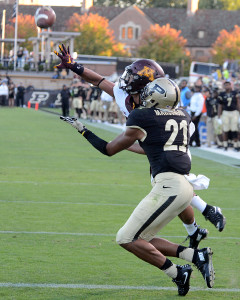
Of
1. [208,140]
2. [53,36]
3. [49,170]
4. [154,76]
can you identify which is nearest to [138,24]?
[53,36]

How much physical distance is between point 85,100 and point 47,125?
9.50 metres

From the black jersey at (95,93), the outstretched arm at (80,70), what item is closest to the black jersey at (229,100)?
the outstretched arm at (80,70)

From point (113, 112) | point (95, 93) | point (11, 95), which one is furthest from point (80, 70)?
point (11, 95)

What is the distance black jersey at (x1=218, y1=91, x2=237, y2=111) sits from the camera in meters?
20.1

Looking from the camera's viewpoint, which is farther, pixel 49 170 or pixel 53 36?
Result: pixel 53 36

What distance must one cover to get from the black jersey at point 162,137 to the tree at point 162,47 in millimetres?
72915

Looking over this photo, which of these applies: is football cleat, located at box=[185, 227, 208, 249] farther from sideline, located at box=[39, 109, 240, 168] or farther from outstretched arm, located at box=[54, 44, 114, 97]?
sideline, located at box=[39, 109, 240, 168]

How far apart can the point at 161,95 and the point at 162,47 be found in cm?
7455

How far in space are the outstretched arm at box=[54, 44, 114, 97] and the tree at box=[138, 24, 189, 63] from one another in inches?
2802

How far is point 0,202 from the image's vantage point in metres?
10.2

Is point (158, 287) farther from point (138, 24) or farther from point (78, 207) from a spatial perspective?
point (138, 24)

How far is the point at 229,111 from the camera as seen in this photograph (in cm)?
2039

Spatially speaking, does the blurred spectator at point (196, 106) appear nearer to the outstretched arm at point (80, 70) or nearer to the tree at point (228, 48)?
the outstretched arm at point (80, 70)

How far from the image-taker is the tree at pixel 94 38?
78.9m
